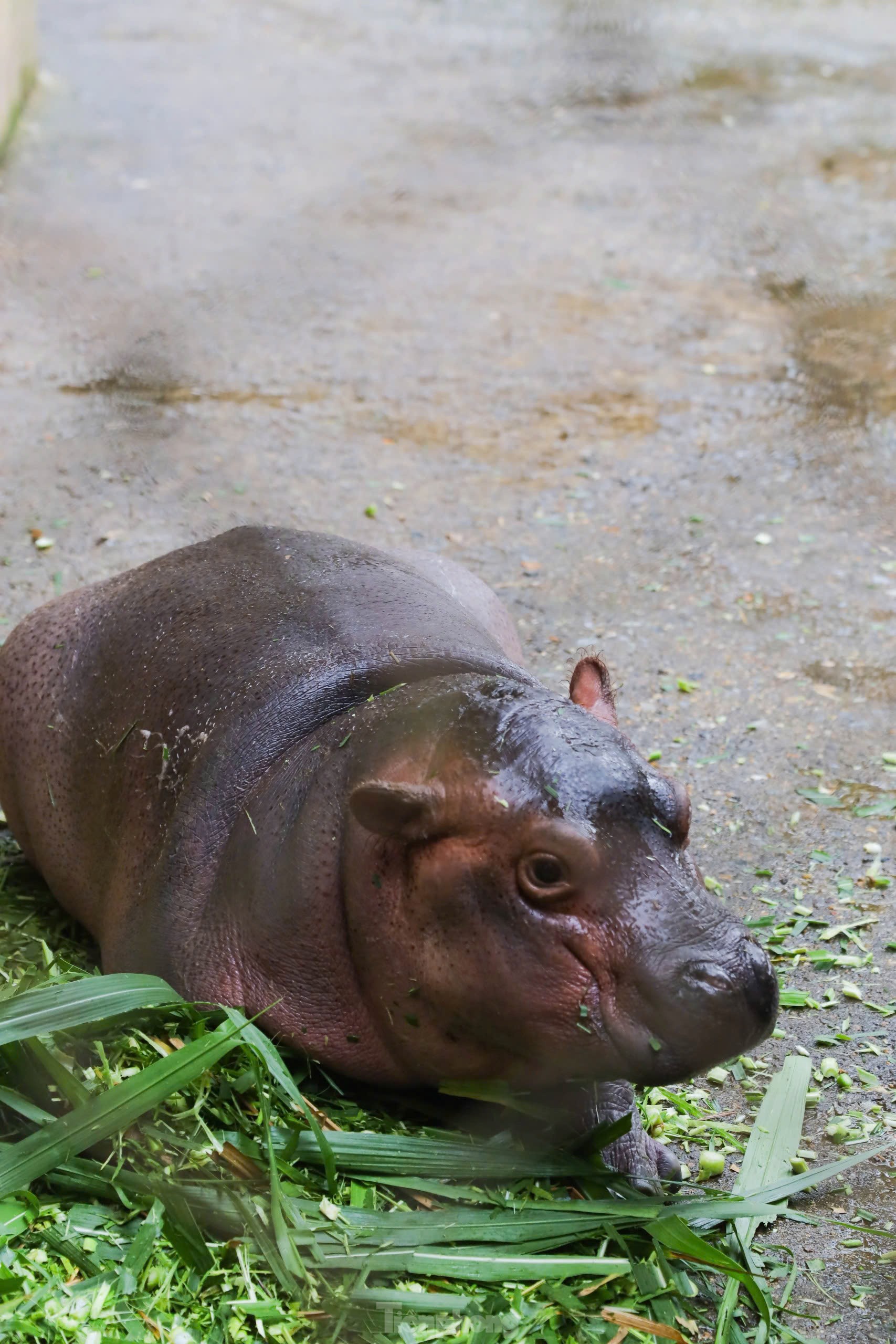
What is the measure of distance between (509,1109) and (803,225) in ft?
28.0

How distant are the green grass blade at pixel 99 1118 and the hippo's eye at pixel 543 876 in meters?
0.79

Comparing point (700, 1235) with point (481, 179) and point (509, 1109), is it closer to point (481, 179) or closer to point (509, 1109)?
point (509, 1109)

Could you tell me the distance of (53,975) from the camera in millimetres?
3510

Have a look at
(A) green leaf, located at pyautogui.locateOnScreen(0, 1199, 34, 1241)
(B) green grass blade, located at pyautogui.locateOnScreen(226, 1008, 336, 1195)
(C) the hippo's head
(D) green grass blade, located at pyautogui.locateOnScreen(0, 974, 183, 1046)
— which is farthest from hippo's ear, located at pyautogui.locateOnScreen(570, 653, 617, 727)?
(A) green leaf, located at pyautogui.locateOnScreen(0, 1199, 34, 1241)

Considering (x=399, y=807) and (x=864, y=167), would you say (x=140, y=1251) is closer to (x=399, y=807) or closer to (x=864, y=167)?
(x=399, y=807)

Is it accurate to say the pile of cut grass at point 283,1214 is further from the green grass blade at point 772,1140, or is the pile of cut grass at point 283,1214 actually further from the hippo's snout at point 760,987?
the hippo's snout at point 760,987

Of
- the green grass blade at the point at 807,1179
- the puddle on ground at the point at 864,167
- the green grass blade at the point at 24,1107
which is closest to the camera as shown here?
the green grass blade at the point at 24,1107

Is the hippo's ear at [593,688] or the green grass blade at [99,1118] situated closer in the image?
the green grass blade at [99,1118]

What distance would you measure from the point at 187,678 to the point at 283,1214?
145cm

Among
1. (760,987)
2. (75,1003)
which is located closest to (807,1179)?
(760,987)

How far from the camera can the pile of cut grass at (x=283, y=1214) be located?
9.25ft

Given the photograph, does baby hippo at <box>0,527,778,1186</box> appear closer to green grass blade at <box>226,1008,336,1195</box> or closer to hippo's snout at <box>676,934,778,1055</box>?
hippo's snout at <box>676,934,778,1055</box>

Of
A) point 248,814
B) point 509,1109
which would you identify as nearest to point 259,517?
point 248,814

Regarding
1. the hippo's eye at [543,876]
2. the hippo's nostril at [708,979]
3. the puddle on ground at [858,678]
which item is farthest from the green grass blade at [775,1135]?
the puddle on ground at [858,678]
